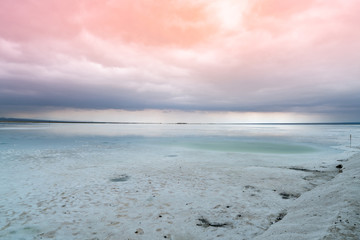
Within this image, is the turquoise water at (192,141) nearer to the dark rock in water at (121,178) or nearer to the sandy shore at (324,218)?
the dark rock in water at (121,178)

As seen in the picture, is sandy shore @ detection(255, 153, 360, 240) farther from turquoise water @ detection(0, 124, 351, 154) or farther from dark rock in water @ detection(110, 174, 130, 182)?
turquoise water @ detection(0, 124, 351, 154)

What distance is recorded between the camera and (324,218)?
6055 mm

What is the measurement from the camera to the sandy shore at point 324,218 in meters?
5.04

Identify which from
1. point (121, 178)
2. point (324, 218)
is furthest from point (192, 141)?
point (324, 218)

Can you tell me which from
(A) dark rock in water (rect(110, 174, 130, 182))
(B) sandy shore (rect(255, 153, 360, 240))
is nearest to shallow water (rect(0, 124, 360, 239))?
(A) dark rock in water (rect(110, 174, 130, 182))

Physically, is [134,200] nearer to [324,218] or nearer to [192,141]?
[324,218]

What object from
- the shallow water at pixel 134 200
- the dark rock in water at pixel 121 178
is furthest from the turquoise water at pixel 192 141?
the dark rock in water at pixel 121 178

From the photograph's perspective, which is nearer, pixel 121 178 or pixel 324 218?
pixel 324 218

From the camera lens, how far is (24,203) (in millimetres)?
8883

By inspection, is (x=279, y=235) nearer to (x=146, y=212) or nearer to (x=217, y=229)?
(x=217, y=229)

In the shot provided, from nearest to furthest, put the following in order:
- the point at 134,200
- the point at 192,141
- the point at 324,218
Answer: the point at 324,218 < the point at 134,200 < the point at 192,141

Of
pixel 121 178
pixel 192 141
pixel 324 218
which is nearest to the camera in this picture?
pixel 324 218

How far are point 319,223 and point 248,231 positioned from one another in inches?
82.0

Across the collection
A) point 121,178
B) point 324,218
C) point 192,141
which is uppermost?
point 324,218
